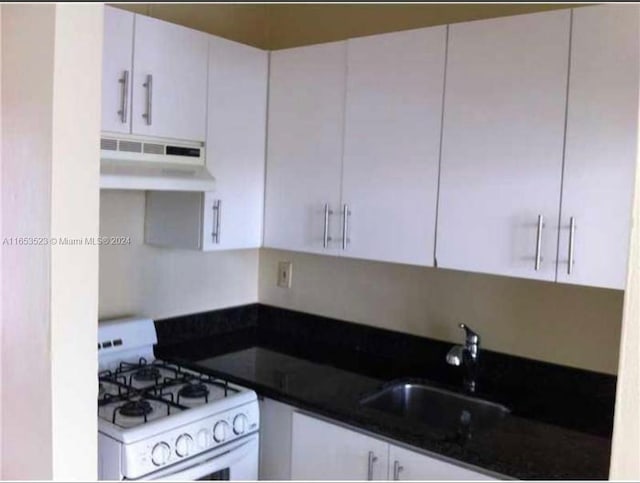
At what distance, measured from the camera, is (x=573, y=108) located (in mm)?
1755

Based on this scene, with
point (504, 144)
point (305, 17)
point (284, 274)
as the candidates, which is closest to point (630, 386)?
point (504, 144)

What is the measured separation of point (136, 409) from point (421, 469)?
0.89 m

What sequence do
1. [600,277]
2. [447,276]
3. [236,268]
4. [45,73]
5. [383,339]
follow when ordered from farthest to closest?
[236,268] → [383,339] → [447,276] → [600,277] → [45,73]

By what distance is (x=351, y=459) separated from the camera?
1.92 m

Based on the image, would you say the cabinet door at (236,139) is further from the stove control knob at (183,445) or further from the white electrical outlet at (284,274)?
the stove control knob at (183,445)

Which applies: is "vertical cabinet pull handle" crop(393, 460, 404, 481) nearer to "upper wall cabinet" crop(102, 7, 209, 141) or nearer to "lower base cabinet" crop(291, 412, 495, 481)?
"lower base cabinet" crop(291, 412, 495, 481)

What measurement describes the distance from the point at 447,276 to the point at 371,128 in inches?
26.2

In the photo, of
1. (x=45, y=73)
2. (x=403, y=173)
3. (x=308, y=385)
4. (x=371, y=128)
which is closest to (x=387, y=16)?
(x=371, y=128)

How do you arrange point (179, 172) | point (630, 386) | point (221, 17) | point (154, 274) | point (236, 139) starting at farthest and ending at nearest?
point (221, 17) < point (154, 274) < point (236, 139) < point (179, 172) < point (630, 386)

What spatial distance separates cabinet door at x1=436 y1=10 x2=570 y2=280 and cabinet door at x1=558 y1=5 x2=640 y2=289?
1.4 inches

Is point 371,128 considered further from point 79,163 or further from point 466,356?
point 79,163

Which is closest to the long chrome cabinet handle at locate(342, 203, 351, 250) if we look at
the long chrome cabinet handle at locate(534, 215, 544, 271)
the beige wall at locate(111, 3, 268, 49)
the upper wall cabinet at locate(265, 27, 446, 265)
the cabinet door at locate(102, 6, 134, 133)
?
the upper wall cabinet at locate(265, 27, 446, 265)

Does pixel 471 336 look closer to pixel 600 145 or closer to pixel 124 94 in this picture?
pixel 600 145

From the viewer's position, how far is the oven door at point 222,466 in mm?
1884
